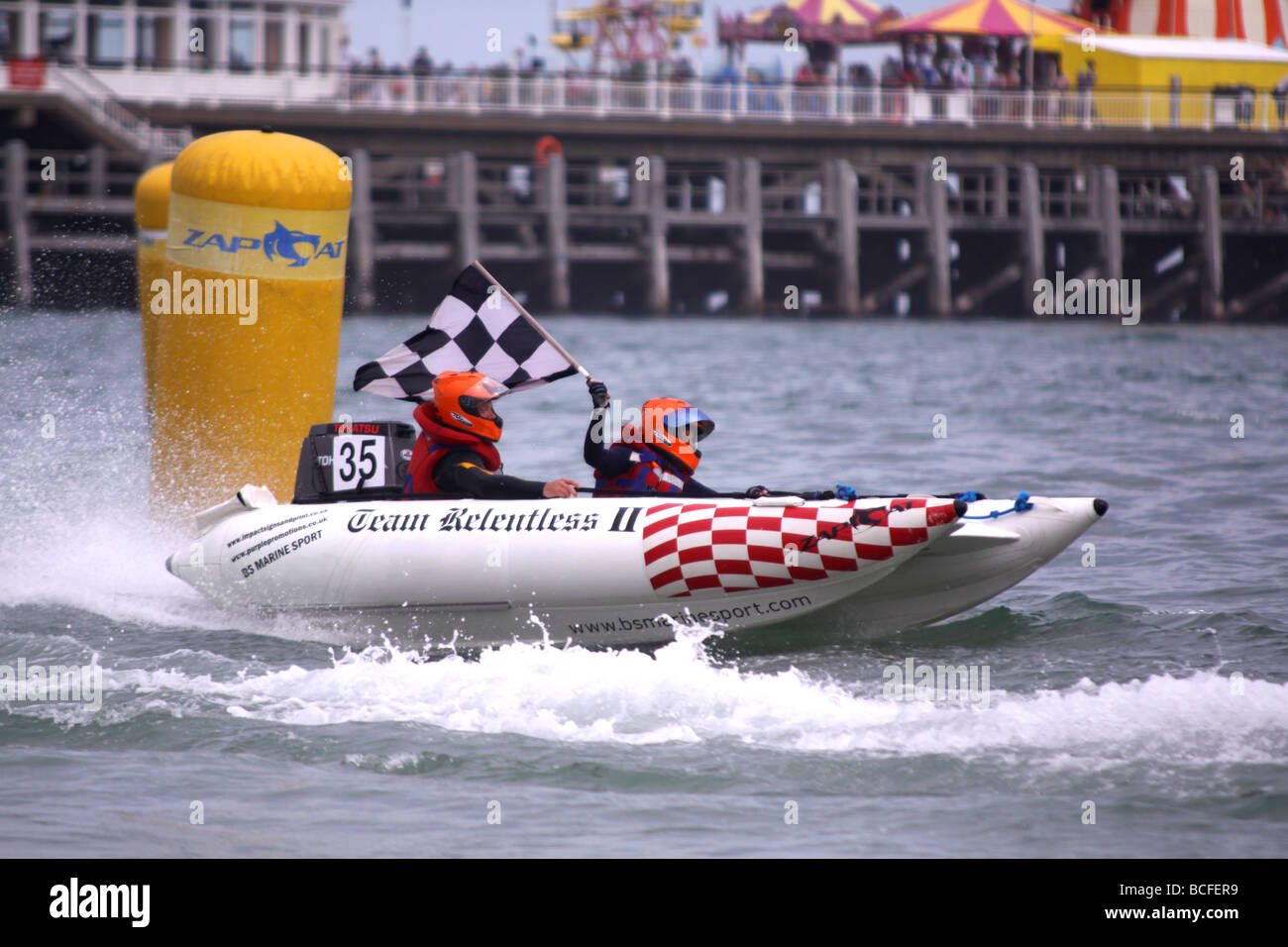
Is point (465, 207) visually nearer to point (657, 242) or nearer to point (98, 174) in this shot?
point (657, 242)

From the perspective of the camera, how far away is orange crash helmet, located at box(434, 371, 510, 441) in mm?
8273

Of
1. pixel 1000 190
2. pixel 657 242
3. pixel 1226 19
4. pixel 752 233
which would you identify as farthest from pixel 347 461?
pixel 1226 19

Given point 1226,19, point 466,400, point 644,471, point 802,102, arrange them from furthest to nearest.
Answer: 1. point 1226,19
2. point 802,102
3. point 644,471
4. point 466,400

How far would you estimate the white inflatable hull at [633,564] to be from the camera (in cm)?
755

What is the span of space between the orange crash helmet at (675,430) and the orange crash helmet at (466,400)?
0.78 meters

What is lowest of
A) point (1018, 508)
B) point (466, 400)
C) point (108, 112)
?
point (1018, 508)

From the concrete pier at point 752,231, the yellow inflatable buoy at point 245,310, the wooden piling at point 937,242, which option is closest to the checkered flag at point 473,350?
the yellow inflatable buoy at point 245,310

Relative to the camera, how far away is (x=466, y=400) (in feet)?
27.1

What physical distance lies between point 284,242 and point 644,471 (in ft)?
9.50

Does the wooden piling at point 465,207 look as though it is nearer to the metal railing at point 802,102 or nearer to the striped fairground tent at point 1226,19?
the metal railing at point 802,102
